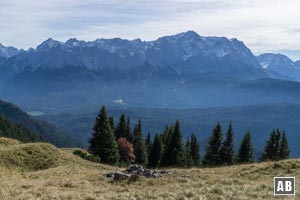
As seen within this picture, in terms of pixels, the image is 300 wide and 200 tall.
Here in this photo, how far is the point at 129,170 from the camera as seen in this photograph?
32.2m

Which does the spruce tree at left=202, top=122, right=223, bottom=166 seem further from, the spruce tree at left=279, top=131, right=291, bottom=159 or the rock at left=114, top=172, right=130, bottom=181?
the rock at left=114, top=172, right=130, bottom=181

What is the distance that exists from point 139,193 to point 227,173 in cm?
1351

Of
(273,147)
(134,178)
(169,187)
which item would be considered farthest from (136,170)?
(273,147)

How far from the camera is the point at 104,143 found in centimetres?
7431

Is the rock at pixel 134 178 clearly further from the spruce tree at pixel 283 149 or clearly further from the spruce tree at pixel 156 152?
the spruce tree at pixel 283 149

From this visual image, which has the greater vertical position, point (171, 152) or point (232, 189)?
point (232, 189)

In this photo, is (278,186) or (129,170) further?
(129,170)

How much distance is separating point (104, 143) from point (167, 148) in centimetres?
1442

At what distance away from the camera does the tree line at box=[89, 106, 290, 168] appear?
7512 centimetres

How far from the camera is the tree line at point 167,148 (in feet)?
246

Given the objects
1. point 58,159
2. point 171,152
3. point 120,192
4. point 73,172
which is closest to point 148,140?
point 171,152

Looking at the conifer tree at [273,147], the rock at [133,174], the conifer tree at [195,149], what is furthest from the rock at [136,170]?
the conifer tree at [195,149]

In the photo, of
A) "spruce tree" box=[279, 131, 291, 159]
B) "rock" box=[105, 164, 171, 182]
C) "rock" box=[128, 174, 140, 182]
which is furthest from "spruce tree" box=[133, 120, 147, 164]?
"rock" box=[128, 174, 140, 182]

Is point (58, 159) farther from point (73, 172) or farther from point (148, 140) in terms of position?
point (148, 140)
